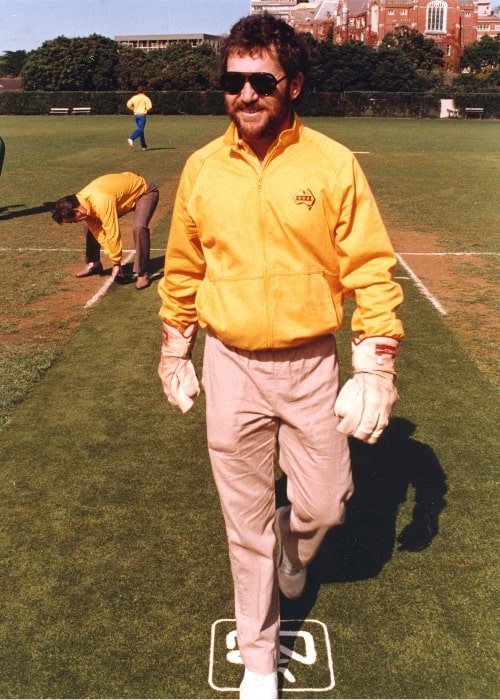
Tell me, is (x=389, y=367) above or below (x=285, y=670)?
above

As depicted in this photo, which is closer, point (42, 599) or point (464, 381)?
point (42, 599)

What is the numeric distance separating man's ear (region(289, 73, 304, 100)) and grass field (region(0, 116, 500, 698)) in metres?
2.55

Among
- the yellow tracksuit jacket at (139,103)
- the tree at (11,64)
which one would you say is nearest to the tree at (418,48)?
the tree at (11,64)

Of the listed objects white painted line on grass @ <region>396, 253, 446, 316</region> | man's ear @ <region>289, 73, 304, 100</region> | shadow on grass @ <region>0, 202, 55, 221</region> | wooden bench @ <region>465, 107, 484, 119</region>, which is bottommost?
white painted line on grass @ <region>396, 253, 446, 316</region>

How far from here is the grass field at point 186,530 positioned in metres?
3.52

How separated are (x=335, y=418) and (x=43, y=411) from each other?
381cm

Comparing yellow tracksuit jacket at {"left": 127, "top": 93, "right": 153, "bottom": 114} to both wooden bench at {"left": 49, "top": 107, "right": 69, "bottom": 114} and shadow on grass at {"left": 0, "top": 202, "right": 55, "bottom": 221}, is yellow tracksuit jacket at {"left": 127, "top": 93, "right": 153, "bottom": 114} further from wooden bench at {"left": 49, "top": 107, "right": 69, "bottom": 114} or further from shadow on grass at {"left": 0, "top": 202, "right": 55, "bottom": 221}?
wooden bench at {"left": 49, "top": 107, "right": 69, "bottom": 114}

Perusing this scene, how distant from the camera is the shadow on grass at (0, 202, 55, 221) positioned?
1556 centimetres

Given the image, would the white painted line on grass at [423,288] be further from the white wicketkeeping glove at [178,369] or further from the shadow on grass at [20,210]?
the shadow on grass at [20,210]

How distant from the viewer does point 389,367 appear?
10.4 ft

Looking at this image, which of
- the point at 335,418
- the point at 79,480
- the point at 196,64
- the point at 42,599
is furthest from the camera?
the point at 196,64

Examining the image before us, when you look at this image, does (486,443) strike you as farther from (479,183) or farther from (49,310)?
(479,183)

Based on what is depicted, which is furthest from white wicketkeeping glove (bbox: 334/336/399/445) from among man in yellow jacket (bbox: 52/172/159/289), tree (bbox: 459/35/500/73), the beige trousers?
tree (bbox: 459/35/500/73)

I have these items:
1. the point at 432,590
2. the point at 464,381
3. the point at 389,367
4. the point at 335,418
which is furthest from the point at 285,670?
the point at 464,381
